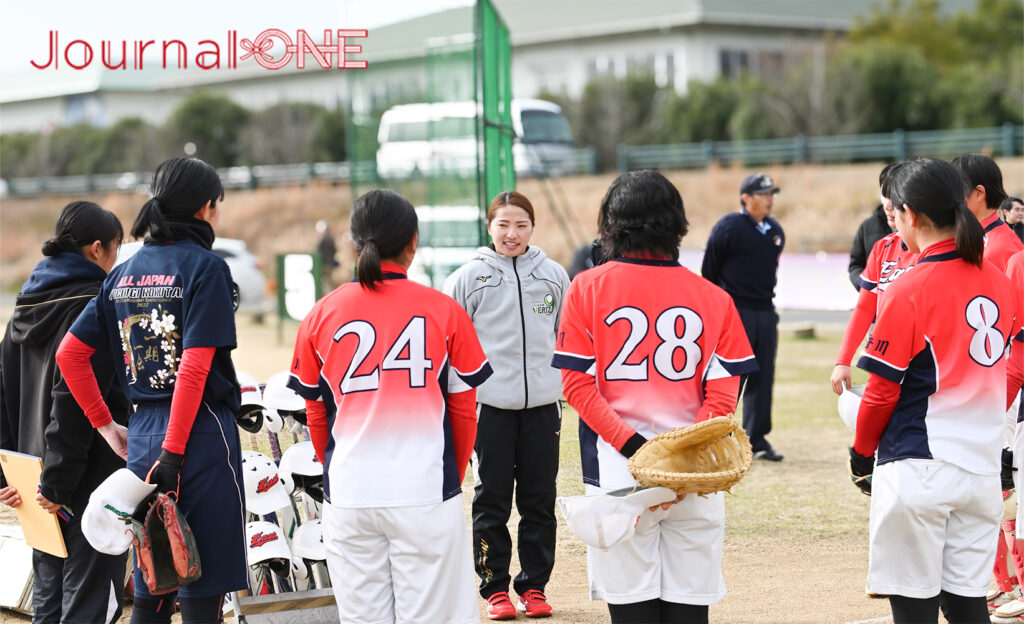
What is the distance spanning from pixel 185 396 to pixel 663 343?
1.54 m

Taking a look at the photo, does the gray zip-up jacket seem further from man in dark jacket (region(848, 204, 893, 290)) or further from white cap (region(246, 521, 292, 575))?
man in dark jacket (region(848, 204, 893, 290))

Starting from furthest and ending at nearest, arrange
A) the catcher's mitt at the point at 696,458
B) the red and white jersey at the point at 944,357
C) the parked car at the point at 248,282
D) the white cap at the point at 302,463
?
the parked car at the point at 248,282 < the white cap at the point at 302,463 < the red and white jersey at the point at 944,357 < the catcher's mitt at the point at 696,458

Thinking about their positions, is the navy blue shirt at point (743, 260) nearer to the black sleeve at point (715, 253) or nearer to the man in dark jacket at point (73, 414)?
the black sleeve at point (715, 253)

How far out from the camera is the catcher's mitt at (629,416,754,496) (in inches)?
126

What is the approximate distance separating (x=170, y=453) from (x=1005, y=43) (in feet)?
117

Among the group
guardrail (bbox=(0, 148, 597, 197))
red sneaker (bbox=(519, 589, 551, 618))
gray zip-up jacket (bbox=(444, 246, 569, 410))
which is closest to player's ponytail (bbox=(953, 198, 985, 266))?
gray zip-up jacket (bbox=(444, 246, 569, 410))

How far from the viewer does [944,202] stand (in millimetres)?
3443

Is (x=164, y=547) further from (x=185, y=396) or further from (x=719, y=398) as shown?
(x=719, y=398)

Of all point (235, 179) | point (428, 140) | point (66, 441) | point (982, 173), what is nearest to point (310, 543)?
point (66, 441)

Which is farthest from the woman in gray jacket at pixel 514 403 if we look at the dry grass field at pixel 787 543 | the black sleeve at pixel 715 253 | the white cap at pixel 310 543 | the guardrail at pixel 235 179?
the guardrail at pixel 235 179

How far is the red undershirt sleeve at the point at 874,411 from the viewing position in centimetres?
343

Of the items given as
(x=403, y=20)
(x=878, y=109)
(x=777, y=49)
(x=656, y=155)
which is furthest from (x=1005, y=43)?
(x=403, y=20)

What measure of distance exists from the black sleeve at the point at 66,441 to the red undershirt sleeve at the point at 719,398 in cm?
226

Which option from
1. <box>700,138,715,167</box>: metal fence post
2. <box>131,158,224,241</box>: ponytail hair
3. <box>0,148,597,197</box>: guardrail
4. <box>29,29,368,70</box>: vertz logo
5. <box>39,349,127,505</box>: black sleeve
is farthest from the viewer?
<box>0,148,597,197</box>: guardrail
